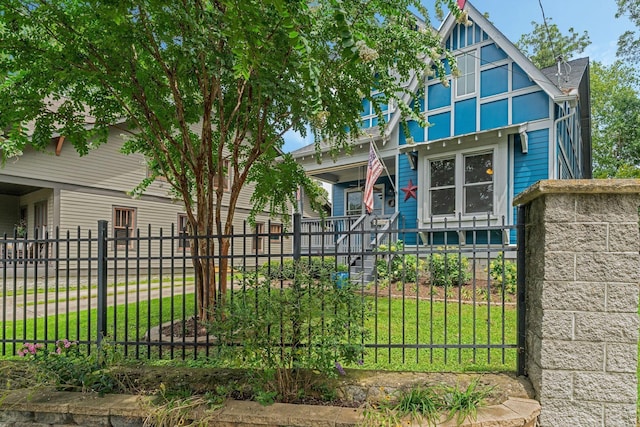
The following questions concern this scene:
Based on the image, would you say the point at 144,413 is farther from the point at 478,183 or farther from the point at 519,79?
the point at 519,79

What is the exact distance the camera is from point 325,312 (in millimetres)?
2721

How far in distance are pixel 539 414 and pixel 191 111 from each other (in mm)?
4543

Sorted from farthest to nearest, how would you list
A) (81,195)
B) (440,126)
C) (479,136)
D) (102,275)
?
(81,195) < (440,126) < (479,136) < (102,275)

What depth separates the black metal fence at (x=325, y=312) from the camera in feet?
10.2

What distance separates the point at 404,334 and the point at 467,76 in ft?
27.6

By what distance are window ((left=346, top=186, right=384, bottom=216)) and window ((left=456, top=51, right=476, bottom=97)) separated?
4.25 metres

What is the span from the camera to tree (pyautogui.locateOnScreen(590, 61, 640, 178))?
20.7 m

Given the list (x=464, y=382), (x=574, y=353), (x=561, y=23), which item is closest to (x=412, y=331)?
(x=464, y=382)

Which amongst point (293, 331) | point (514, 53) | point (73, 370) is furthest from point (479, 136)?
point (73, 370)

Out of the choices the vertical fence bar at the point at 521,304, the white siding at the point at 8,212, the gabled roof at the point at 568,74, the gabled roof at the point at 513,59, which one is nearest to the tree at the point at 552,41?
the gabled roof at the point at 568,74

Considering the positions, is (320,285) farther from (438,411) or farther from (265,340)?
(438,411)

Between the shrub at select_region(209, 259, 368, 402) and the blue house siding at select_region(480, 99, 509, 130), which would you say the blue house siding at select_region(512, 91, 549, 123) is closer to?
the blue house siding at select_region(480, 99, 509, 130)

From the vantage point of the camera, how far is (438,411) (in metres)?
2.59

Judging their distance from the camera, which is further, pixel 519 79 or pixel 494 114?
pixel 494 114
